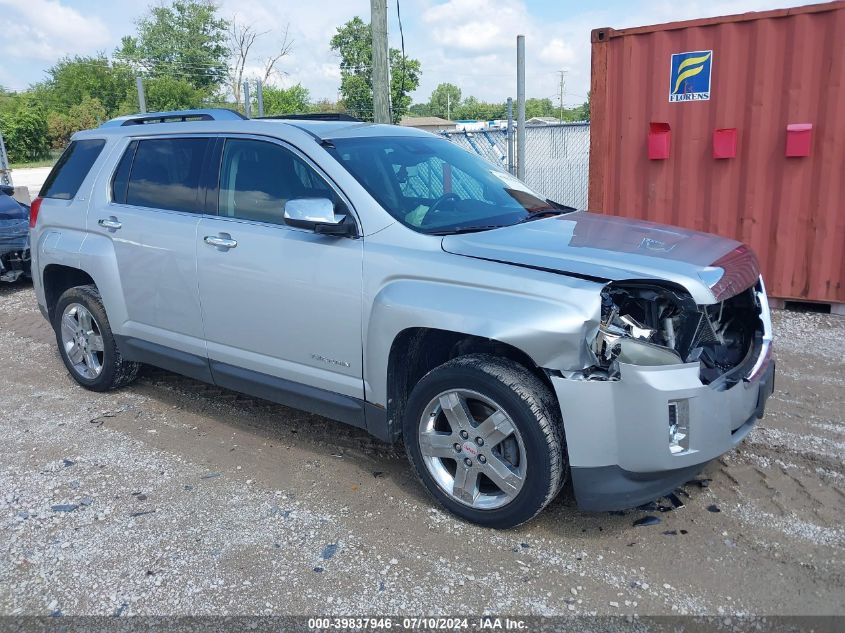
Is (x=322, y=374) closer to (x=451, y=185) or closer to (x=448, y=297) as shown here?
(x=448, y=297)

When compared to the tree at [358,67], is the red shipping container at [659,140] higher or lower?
lower

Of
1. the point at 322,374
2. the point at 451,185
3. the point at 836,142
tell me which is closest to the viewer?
the point at 322,374

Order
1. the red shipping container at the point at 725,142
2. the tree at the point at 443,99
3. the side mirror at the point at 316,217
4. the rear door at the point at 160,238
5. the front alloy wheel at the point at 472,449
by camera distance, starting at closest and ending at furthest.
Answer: the front alloy wheel at the point at 472,449 < the side mirror at the point at 316,217 < the rear door at the point at 160,238 < the red shipping container at the point at 725,142 < the tree at the point at 443,99

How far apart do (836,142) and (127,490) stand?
6514 millimetres

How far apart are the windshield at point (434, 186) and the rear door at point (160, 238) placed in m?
1.05

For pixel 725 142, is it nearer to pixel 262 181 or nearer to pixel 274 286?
pixel 262 181

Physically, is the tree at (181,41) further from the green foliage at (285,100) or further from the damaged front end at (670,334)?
the damaged front end at (670,334)

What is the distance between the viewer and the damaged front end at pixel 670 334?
292 cm

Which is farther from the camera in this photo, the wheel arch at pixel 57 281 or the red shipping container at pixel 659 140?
the red shipping container at pixel 659 140

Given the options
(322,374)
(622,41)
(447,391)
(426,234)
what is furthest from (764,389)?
(622,41)

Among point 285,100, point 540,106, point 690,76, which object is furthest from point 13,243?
point 540,106

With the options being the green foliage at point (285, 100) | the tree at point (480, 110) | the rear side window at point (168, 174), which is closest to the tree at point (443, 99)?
the tree at point (480, 110)

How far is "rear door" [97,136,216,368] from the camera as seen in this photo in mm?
4340

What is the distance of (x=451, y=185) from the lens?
409cm
